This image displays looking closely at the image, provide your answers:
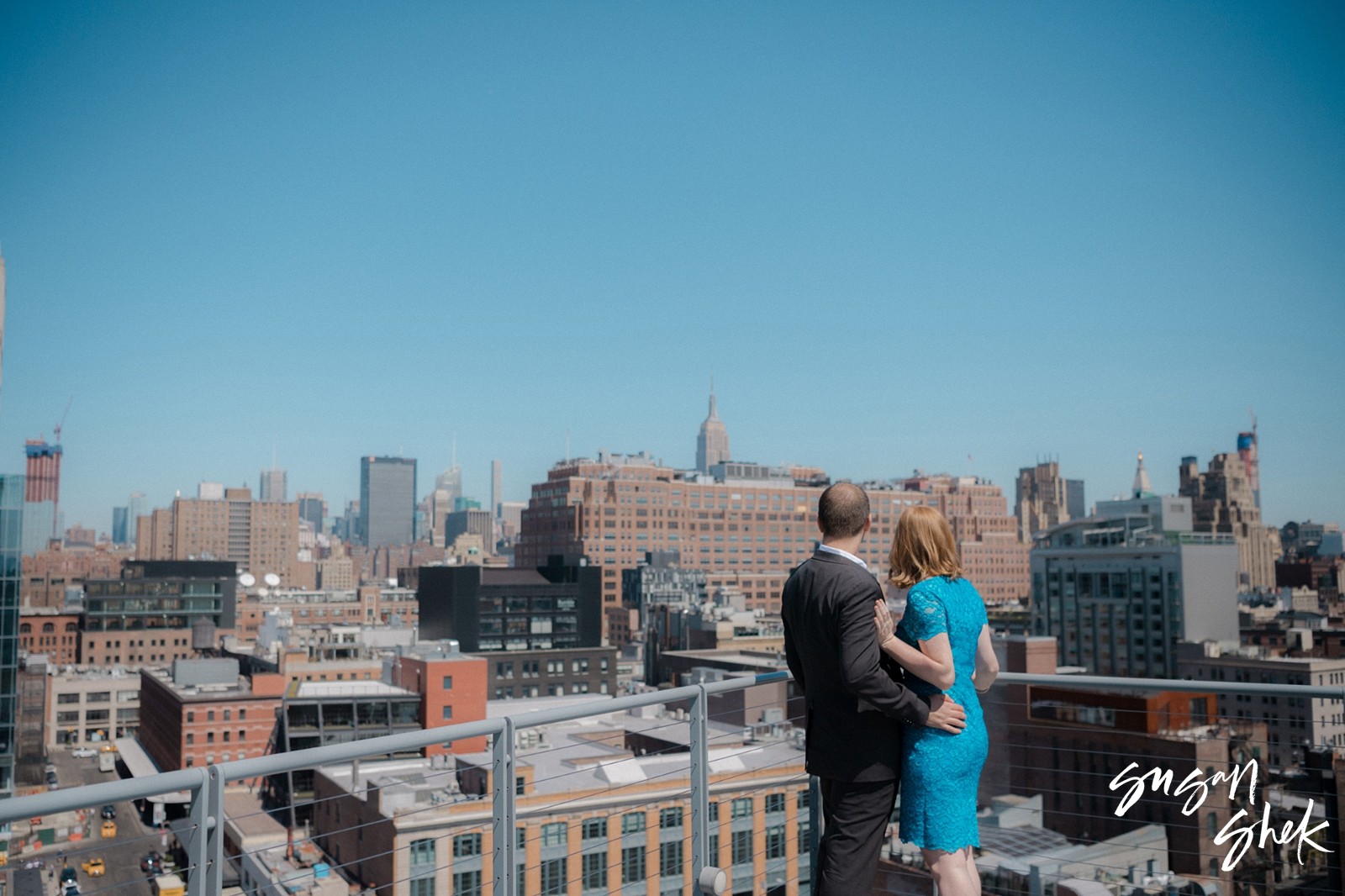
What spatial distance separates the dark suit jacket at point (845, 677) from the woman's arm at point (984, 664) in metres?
0.38

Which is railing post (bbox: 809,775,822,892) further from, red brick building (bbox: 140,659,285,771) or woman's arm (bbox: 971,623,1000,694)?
red brick building (bbox: 140,659,285,771)

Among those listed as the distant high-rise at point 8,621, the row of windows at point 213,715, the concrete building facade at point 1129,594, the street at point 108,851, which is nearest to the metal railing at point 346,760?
the street at point 108,851

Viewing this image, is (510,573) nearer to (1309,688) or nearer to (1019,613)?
(1019,613)

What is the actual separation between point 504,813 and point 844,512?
4.68ft

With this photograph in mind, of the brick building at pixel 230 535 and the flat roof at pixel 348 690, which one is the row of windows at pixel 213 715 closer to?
the flat roof at pixel 348 690

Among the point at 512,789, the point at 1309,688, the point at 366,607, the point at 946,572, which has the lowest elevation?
the point at 366,607

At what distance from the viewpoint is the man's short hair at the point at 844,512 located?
3.48m

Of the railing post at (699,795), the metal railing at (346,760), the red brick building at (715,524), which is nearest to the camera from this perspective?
the metal railing at (346,760)

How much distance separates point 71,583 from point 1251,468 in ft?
577

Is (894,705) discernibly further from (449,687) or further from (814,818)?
(449,687)

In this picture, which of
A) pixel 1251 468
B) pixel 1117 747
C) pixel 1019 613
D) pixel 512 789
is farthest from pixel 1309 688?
pixel 1251 468

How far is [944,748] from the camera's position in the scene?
3426mm

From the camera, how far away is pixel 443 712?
51938 millimetres

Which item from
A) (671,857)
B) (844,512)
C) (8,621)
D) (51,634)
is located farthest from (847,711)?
(51,634)
